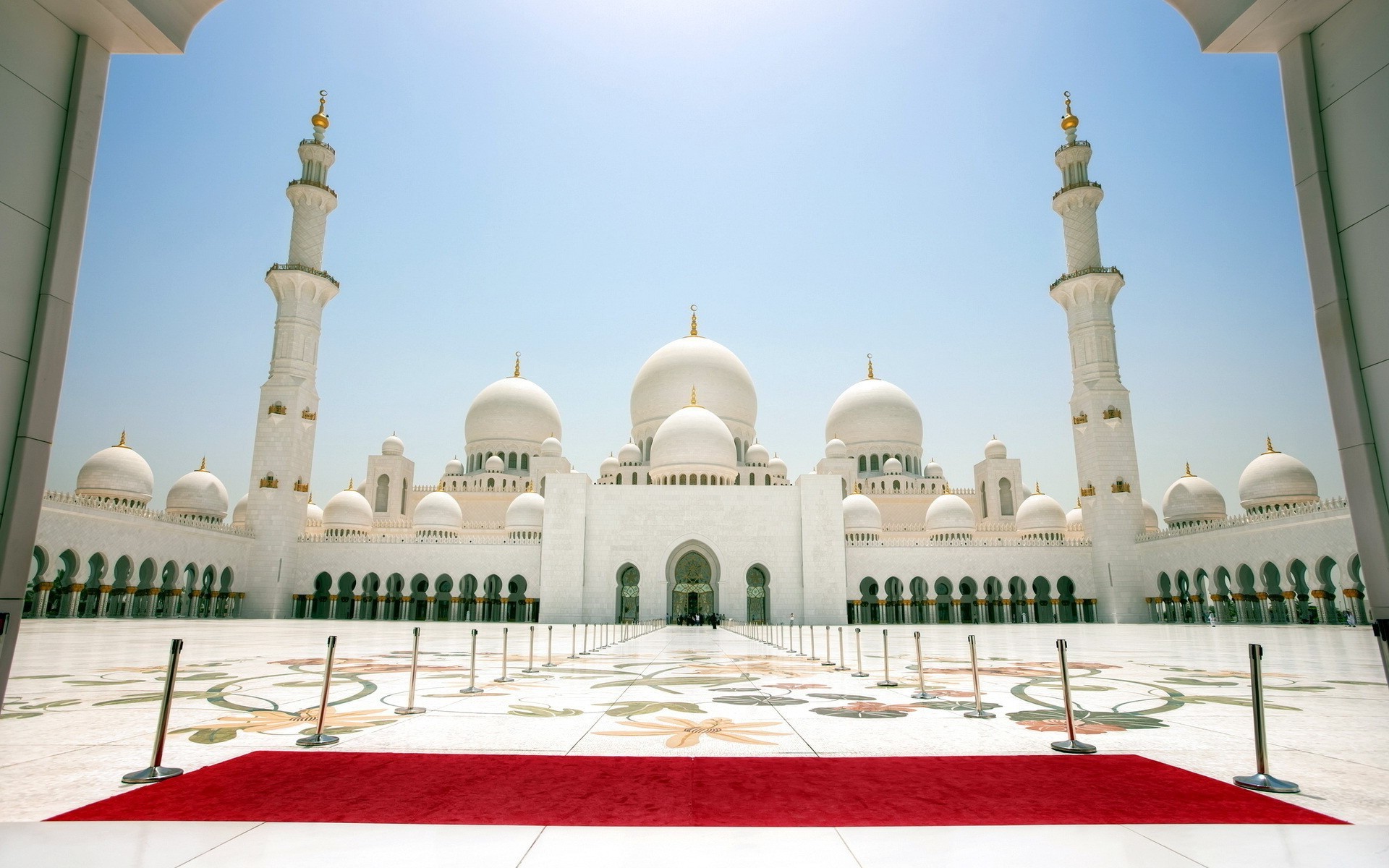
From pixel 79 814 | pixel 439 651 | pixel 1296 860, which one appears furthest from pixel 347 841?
pixel 439 651

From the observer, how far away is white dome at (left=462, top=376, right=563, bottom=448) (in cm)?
3922

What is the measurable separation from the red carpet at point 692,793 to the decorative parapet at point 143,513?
21085 millimetres

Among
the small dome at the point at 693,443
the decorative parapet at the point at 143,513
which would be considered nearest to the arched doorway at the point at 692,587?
the small dome at the point at 693,443

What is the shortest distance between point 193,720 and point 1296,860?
17.9 ft

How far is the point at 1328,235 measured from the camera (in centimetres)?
318

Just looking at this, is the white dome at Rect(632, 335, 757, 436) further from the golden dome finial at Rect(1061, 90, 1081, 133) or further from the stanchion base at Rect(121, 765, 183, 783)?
the stanchion base at Rect(121, 765, 183, 783)

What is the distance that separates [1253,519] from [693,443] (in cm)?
1783

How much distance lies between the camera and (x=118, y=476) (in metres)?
27.1

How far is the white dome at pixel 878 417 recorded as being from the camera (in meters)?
38.6

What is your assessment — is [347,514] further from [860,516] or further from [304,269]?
[860,516]

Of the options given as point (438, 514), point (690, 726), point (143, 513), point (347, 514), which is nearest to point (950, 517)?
point (438, 514)

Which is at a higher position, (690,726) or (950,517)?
(950,517)

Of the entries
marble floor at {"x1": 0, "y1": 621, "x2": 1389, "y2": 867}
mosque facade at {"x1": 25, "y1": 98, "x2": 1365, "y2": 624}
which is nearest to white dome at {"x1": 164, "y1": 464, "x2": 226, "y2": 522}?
mosque facade at {"x1": 25, "y1": 98, "x2": 1365, "y2": 624}

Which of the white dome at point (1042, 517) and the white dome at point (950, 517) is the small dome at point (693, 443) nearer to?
the white dome at point (950, 517)
